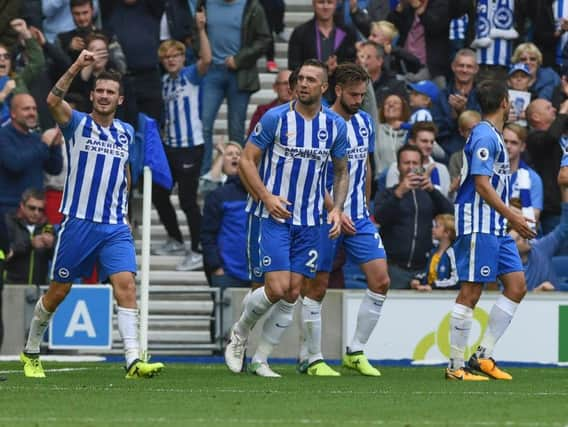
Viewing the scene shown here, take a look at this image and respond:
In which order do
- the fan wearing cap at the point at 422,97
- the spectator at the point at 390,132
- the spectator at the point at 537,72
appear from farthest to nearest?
the spectator at the point at 537,72
the fan wearing cap at the point at 422,97
the spectator at the point at 390,132

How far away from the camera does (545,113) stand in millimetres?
18531

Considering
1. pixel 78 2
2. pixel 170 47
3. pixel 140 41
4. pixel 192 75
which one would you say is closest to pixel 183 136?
pixel 192 75

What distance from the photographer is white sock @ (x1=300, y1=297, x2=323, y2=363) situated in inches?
539

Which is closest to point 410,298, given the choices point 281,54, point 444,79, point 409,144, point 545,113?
point 409,144

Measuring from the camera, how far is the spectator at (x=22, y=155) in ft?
57.3

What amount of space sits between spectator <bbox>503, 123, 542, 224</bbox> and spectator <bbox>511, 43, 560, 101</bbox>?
1.63 metres

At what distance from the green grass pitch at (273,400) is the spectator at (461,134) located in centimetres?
362

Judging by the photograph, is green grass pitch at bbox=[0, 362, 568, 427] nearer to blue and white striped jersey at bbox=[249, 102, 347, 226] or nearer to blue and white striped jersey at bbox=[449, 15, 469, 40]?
blue and white striped jersey at bbox=[249, 102, 347, 226]

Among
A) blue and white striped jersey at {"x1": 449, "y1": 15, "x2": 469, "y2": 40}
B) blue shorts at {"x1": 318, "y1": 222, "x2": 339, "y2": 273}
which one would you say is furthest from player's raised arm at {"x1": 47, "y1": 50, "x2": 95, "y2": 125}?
blue and white striped jersey at {"x1": 449, "y1": 15, "x2": 469, "y2": 40}

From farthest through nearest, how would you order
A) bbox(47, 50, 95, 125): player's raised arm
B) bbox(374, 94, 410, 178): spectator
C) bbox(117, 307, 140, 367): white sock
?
bbox(374, 94, 410, 178): spectator < bbox(117, 307, 140, 367): white sock < bbox(47, 50, 95, 125): player's raised arm

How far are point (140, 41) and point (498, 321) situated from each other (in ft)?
26.2

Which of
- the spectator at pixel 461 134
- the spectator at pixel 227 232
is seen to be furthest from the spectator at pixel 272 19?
the spectator at pixel 227 232

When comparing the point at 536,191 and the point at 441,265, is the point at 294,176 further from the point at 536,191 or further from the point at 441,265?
the point at 536,191

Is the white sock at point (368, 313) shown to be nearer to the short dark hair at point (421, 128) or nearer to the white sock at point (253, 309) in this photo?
the white sock at point (253, 309)
